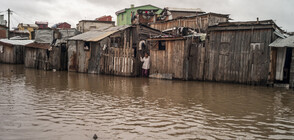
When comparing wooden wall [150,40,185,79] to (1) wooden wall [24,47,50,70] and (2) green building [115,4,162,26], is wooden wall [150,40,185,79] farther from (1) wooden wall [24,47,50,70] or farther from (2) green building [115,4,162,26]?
(2) green building [115,4,162,26]

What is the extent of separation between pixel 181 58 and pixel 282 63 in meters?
5.62

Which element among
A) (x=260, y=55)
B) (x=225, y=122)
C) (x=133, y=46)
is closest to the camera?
(x=225, y=122)

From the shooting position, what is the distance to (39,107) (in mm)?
6703

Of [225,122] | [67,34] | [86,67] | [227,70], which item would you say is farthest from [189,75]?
[67,34]

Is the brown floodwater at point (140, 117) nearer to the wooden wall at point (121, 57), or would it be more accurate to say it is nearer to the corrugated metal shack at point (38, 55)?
the wooden wall at point (121, 57)

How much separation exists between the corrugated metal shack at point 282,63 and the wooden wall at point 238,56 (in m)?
0.34

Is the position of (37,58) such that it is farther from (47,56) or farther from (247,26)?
(247,26)

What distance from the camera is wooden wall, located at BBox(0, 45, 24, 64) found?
89.6 feet

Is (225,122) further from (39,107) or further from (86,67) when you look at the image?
(86,67)

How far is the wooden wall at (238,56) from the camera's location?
12953 mm

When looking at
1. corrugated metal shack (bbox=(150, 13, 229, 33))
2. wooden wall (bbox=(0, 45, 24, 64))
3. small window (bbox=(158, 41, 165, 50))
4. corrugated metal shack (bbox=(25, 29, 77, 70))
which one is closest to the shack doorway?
small window (bbox=(158, 41, 165, 50))

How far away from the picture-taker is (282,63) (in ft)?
41.0

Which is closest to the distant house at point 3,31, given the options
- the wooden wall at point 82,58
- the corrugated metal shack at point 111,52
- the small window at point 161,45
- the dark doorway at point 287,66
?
the corrugated metal shack at point 111,52

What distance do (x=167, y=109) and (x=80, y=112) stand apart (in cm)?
245
